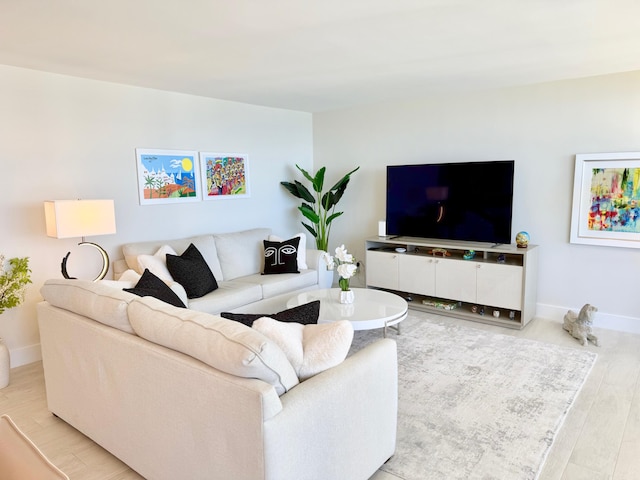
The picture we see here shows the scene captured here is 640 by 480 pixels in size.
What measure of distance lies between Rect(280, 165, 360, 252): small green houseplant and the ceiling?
1552 millimetres

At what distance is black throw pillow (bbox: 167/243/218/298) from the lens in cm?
383

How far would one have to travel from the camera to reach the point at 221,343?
168 centimetres

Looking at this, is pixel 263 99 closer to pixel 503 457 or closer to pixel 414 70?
pixel 414 70

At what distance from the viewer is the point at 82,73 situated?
12.0 feet

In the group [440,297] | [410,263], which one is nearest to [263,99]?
[410,263]

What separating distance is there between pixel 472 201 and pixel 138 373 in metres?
3.73

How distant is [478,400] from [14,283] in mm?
3384

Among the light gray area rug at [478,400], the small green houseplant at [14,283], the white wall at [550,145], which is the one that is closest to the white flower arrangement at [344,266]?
the light gray area rug at [478,400]

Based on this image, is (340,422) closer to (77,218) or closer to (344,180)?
(77,218)

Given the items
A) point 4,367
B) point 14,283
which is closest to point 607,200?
point 14,283

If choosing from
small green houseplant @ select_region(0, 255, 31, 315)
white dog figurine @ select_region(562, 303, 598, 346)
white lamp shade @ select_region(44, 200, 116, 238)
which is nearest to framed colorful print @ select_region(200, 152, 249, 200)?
white lamp shade @ select_region(44, 200, 116, 238)

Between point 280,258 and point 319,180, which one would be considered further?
point 319,180

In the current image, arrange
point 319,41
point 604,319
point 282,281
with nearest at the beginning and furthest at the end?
1. point 319,41
2. point 604,319
3. point 282,281

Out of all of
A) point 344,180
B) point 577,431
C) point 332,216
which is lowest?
point 577,431
